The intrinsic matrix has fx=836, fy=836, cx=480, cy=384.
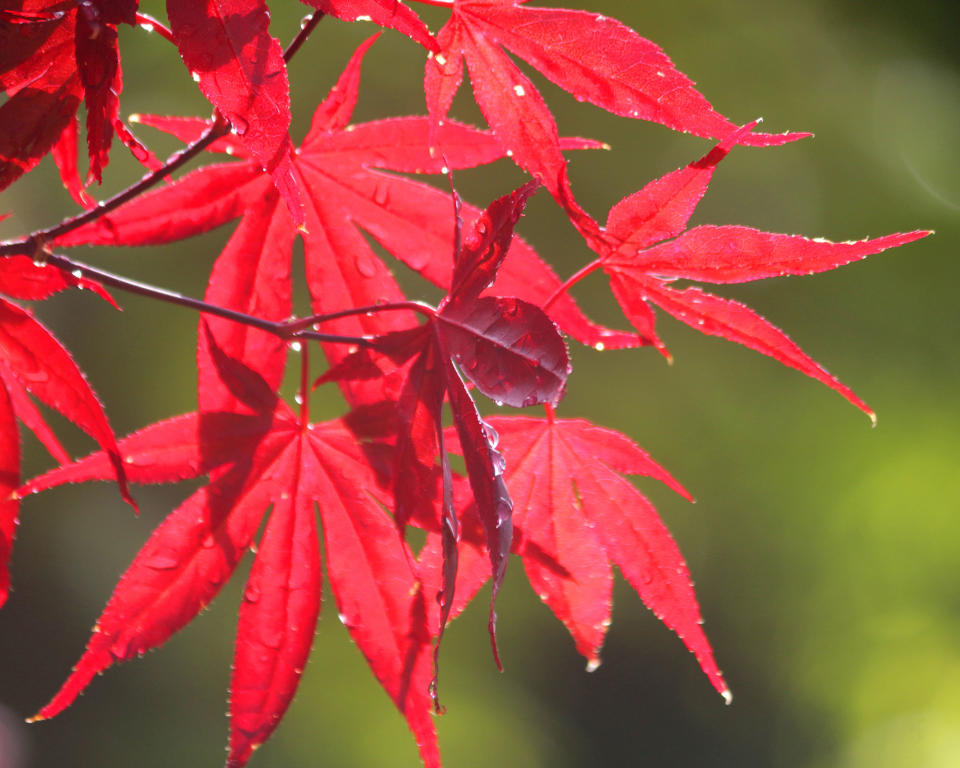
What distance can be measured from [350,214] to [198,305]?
0.19m

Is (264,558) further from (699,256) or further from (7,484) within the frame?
(699,256)

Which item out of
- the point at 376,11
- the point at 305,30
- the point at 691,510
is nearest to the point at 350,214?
the point at 305,30

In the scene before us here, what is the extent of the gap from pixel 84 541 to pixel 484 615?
217cm

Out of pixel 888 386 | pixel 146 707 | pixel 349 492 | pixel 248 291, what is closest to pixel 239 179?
pixel 248 291

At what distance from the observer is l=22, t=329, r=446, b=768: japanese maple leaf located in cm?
50

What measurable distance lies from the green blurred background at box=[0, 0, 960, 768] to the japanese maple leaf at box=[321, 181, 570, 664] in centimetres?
396

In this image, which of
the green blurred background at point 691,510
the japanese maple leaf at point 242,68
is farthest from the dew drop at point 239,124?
the green blurred background at point 691,510

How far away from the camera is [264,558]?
54cm

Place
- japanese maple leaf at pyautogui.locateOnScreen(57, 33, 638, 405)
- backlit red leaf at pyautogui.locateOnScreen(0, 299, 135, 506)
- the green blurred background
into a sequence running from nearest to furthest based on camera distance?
1. backlit red leaf at pyautogui.locateOnScreen(0, 299, 135, 506)
2. japanese maple leaf at pyautogui.locateOnScreen(57, 33, 638, 405)
3. the green blurred background

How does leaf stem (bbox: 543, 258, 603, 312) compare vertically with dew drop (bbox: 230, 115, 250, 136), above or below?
above

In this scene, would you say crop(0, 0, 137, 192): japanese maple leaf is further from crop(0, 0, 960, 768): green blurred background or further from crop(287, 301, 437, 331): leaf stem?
crop(0, 0, 960, 768): green blurred background

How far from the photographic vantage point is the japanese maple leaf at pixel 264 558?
500 millimetres

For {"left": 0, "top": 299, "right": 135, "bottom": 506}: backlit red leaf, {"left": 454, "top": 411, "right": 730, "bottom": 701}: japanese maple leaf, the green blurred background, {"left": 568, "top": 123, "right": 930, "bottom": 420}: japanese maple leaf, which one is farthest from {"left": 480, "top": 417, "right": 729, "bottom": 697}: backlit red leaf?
the green blurred background

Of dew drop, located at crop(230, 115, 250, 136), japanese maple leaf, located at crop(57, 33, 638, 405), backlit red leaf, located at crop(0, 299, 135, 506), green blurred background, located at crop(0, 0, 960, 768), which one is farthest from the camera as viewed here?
green blurred background, located at crop(0, 0, 960, 768)
